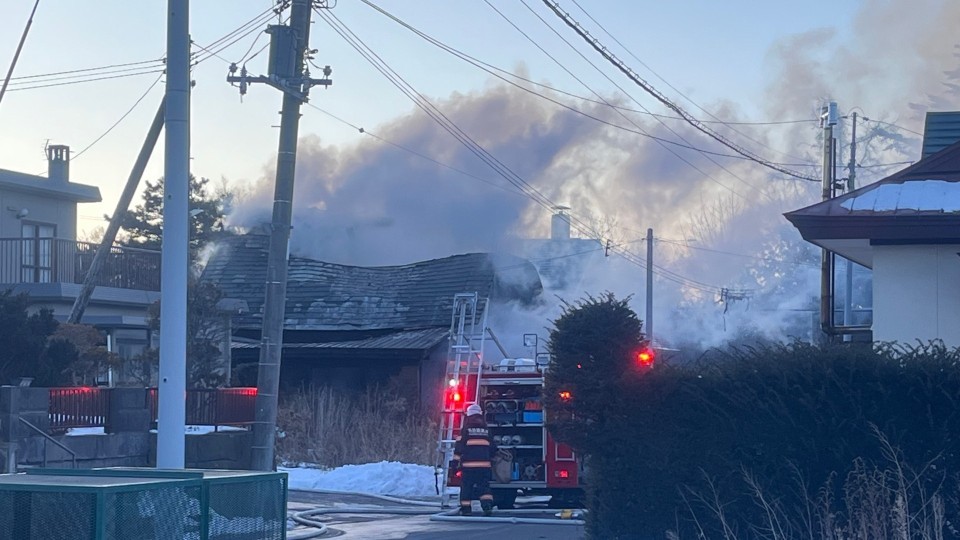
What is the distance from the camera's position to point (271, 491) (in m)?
6.62

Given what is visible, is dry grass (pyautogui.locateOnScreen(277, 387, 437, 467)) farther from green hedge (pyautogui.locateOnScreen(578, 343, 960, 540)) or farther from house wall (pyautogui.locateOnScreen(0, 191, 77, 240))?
green hedge (pyautogui.locateOnScreen(578, 343, 960, 540))

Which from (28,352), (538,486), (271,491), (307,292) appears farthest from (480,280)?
(271,491)

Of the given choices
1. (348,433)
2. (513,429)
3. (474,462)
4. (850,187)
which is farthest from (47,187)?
(850,187)

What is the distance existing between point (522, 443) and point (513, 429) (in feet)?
0.97

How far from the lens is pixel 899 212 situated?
13.4 meters

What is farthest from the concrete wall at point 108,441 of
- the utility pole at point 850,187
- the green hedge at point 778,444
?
the utility pole at point 850,187

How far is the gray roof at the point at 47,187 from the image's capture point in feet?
92.2

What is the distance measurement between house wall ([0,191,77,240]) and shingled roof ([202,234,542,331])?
4.92m

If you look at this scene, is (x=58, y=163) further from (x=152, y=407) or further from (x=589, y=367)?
(x=589, y=367)

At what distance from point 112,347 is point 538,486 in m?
12.8

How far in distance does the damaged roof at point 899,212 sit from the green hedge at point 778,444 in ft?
10.8

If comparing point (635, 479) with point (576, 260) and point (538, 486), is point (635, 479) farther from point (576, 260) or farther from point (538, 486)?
point (576, 260)

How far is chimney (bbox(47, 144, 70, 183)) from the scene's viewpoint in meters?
31.3

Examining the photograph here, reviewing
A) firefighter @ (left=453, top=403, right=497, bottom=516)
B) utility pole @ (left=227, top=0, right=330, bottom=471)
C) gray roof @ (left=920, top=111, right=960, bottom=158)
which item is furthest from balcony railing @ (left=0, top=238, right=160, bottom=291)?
gray roof @ (left=920, top=111, right=960, bottom=158)
